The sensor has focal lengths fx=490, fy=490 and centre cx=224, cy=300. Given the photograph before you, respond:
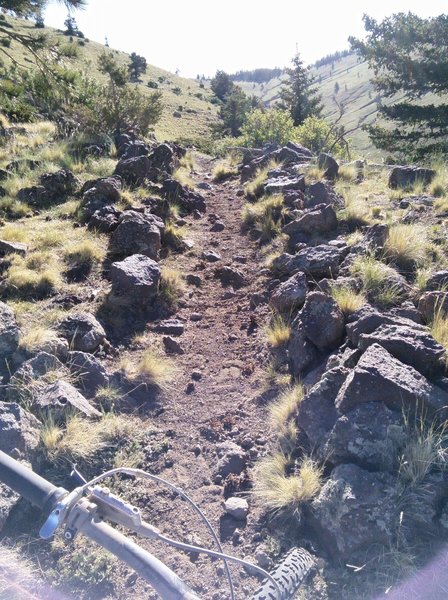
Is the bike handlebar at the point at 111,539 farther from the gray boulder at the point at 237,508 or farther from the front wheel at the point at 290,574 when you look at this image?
the gray boulder at the point at 237,508

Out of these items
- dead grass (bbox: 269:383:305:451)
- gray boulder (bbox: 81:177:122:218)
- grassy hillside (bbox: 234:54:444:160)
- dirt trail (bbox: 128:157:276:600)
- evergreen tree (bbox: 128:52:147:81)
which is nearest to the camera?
dirt trail (bbox: 128:157:276:600)

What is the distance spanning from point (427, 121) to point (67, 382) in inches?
707

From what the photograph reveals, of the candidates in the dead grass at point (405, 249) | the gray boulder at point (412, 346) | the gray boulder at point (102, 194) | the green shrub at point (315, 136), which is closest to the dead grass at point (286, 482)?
the gray boulder at point (412, 346)

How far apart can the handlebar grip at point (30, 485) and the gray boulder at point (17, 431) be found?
6.72 feet

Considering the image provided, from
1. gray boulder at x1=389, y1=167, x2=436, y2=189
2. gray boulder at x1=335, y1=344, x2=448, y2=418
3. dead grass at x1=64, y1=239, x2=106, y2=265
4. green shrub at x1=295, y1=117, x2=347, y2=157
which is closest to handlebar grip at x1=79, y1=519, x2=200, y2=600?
gray boulder at x1=335, y1=344, x2=448, y2=418

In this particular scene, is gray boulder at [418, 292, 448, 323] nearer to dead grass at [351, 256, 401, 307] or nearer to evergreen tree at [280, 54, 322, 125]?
dead grass at [351, 256, 401, 307]

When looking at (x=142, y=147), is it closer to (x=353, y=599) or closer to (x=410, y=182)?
(x=410, y=182)

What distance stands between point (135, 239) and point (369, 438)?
496cm

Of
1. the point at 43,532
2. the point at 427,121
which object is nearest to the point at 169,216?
the point at 43,532

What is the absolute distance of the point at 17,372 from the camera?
430 cm

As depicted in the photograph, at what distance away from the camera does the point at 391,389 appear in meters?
3.26

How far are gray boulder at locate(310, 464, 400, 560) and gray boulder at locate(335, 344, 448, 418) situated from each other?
1.56ft

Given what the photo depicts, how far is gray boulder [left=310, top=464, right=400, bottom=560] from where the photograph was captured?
9.01 feet

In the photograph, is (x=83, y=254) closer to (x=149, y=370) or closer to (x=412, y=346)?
(x=149, y=370)
